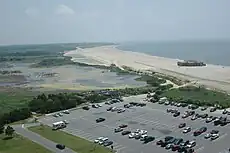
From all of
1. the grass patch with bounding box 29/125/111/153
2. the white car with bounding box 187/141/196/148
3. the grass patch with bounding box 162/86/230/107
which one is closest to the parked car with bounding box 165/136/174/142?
the white car with bounding box 187/141/196/148

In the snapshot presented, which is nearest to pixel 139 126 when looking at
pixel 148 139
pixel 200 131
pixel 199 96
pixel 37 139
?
pixel 148 139

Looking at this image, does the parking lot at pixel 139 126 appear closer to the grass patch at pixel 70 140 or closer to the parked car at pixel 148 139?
the parked car at pixel 148 139

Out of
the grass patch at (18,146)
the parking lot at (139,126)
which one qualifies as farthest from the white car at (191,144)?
the grass patch at (18,146)

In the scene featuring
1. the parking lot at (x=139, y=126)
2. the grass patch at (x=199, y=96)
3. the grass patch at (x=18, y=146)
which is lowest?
the grass patch at (x=18, y=146)

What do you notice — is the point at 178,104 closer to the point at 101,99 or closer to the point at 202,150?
the point at 101,99

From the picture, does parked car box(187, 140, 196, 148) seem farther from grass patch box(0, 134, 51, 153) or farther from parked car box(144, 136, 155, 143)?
grass patch box(0, 134, 51, 153)

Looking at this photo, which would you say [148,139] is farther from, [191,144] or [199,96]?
[199,96]

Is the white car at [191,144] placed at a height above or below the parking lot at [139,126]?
above
